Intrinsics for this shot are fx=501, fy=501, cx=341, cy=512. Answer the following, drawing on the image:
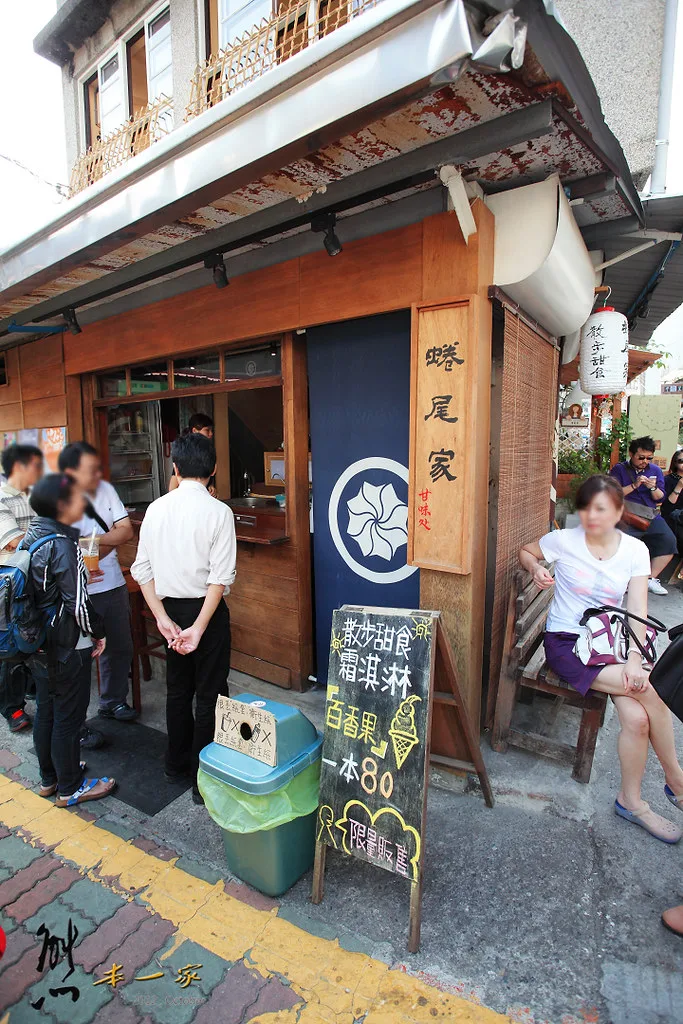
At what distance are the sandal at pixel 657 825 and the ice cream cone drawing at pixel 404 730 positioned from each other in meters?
1.64

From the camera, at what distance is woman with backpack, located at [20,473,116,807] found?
2.31 m

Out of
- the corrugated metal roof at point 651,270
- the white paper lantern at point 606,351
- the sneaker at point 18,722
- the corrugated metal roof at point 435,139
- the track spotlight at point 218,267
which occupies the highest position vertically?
the corrugated metal roof at point 651,270

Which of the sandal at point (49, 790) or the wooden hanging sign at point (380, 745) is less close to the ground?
the wooden hanging sign at point (380, 745)

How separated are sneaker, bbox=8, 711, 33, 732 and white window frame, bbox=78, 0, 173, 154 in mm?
7960

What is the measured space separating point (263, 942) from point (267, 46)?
7054mm

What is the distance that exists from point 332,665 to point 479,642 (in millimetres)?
1269

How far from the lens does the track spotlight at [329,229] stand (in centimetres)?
331

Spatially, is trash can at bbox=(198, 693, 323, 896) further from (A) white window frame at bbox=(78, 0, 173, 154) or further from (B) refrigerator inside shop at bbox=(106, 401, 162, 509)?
(A) white window frame at bbox=(78, 0, 173, 154)

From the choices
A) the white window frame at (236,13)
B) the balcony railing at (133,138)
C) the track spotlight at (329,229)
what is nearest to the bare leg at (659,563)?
the track spotlight at (329,229)

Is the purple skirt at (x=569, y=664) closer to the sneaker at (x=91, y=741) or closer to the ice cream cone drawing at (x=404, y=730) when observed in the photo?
the ice cream cone drawing at (x=404, y=730)

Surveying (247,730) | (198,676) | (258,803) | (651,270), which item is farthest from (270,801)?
(651,270)

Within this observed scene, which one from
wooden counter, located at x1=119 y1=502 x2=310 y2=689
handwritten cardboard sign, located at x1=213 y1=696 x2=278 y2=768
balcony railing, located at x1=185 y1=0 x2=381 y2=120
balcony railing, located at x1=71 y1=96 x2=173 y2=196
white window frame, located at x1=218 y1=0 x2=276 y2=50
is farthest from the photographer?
balcony railing, located at x1=71 y1=96 x2=173 y2=196

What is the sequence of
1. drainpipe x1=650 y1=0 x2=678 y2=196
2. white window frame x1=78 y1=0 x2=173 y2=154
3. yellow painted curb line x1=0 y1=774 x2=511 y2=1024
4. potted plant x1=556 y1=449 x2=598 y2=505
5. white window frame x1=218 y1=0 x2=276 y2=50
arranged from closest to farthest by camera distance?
yellow painted curb line x1=0 y1=774 x2=511 y2=1024
drainpipe x1=650 y1=0 x2=678 y2=196
white window frame x1=218 y1=0 x2=276 y2=50
white window frame x1=78 y1=0 x2=173 y2=154
potted plant x1=556 y1=449 x2=598 y2=505

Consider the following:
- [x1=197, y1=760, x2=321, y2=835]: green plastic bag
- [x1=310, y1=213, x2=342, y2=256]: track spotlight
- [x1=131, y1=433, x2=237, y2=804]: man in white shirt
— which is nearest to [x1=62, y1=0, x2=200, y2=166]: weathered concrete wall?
[x1=310, y1=213, x2=342, y2=256]: track spotlight
